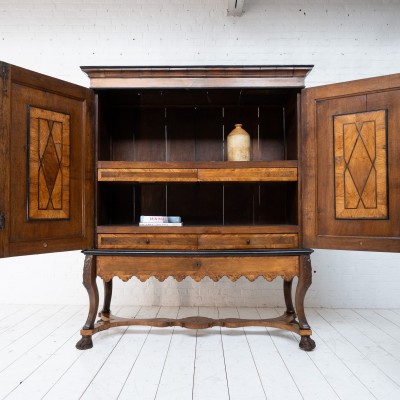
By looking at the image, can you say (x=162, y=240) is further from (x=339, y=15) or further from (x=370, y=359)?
(x=339, y=15)

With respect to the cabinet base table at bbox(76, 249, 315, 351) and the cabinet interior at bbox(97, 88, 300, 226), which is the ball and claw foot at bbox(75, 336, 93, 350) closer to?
the cabinet base table at bbox(76, 249, 315, 351)

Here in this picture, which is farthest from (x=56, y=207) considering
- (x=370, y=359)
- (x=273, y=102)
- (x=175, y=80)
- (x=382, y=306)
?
(x=382, y=306)

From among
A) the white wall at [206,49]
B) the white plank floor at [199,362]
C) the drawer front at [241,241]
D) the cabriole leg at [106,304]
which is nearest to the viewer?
the white plank floor at [199,362]

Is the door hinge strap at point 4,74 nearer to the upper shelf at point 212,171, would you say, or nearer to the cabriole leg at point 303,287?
the upper shelf at point 212,171

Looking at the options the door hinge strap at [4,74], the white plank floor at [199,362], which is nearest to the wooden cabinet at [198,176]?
the door hinge strap at [4,74]

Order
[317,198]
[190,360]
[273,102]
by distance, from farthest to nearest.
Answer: [273,102]
[317,198]
[190,360]

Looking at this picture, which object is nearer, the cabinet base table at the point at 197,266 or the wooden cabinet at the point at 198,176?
the wooden cabinet at the point at 198,176

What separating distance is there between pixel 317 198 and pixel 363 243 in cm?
38

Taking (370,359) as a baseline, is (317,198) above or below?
above

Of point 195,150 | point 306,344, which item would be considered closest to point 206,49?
point 195,150

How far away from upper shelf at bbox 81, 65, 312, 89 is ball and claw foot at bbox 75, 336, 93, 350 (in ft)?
5.35

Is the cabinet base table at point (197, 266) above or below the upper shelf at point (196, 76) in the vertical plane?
below

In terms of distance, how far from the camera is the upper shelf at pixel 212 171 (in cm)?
238

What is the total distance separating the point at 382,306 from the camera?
3221 millimetres
